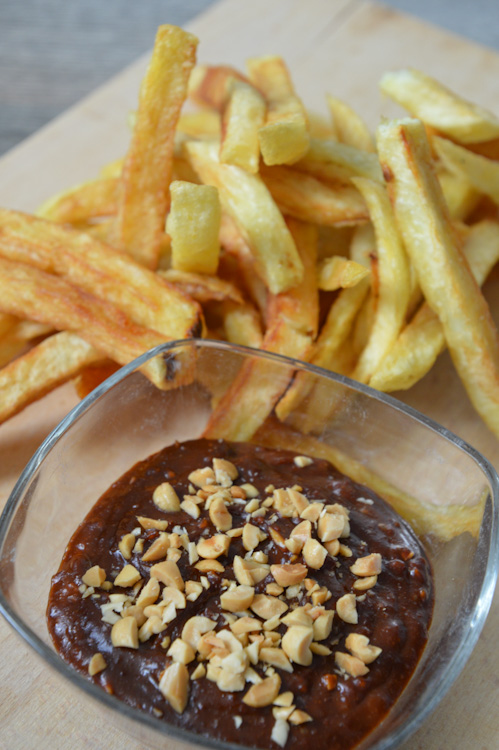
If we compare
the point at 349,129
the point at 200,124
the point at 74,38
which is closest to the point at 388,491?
the point at 349,129

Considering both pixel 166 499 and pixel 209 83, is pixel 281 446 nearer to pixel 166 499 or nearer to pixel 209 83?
pixel 166 499

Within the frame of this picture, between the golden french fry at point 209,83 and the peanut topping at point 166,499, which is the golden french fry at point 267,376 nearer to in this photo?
the peanut topping at point 166,499

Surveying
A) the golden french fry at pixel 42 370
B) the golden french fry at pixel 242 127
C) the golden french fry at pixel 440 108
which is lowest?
the golden french fry at pixel 42 370

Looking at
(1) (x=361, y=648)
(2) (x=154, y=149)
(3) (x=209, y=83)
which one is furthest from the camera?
(3) (x=209, y=83)

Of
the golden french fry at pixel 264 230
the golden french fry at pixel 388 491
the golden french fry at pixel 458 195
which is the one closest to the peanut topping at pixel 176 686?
the golden french fry at pixel 388 491

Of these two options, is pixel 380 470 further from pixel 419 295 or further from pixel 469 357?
pixel 419 295

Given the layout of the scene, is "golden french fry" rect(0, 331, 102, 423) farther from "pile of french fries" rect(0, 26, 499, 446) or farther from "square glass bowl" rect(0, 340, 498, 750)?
"square glass bowl" rect(0, 340, 498, 750)
